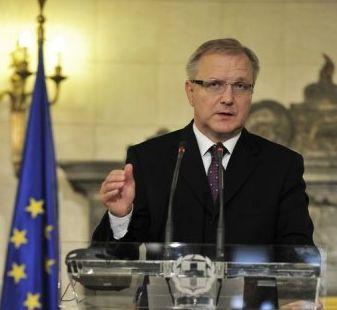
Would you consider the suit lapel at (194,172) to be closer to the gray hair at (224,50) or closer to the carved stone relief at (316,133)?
the gray hair at (224,50)

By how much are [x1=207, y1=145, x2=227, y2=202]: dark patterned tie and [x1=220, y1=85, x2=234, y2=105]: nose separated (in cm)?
16

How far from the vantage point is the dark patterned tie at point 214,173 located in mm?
2764

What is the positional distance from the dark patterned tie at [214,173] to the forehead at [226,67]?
0.25m

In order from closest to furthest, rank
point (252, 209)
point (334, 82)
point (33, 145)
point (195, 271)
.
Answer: point (195, 271)
point (252, 209)
point (33, 145)
point (334, 82)

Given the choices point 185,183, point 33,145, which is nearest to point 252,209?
point 185,183

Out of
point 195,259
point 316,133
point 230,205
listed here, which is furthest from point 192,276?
point 316,133

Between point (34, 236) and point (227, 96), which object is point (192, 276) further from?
point (34, 236)

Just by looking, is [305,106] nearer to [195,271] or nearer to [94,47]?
[94,47]

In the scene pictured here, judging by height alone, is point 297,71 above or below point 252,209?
above

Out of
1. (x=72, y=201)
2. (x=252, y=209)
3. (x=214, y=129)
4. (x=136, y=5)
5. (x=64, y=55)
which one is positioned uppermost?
(x=136, y=5)

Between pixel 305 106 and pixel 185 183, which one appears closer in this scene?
pixel 185 183

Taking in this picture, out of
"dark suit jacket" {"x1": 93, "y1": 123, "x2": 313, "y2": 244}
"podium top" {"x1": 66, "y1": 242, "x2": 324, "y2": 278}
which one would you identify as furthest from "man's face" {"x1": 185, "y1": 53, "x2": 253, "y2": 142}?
"podium top" {"x1": 66, "y1": 242, "x2": 324, "y2": 278}

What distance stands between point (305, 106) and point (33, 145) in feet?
7.76

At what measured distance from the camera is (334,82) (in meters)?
5.71
